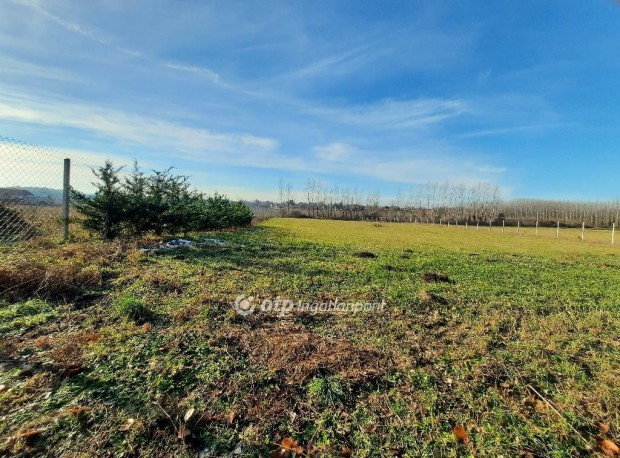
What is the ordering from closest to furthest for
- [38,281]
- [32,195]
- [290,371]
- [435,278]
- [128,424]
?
[128,424]
[290,371]
[38,281]
[435,278]
[32,195]

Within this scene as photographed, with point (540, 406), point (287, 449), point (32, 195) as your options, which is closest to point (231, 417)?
point (287, 449)

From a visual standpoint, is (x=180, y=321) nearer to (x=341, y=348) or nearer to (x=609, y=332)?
(x=341, y=348)

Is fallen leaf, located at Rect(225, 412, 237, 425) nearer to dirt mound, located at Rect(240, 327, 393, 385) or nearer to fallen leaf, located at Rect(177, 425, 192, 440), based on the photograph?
fallen leaf, located at Rect(177, 425, 192, 440)

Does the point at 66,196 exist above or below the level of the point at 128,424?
above

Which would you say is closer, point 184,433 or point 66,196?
point 184,433

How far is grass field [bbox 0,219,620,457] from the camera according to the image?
1737 millimetres

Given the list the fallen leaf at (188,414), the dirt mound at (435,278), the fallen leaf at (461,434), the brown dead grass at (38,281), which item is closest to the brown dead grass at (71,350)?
the fallen leaf at (188,414)

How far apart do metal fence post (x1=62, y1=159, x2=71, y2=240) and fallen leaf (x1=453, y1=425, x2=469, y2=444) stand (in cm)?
772

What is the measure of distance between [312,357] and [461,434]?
44.0 inches

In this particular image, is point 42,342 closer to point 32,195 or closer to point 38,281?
point 38,281

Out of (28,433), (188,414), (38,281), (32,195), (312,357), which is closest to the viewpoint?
(28,433)

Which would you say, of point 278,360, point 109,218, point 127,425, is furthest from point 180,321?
point 109,218

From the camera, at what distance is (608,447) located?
1747mm

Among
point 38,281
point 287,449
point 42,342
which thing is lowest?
point 287,449
